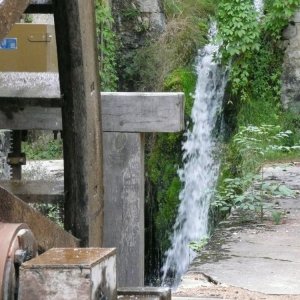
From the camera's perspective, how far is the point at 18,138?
4.48m

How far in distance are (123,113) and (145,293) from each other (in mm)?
1650

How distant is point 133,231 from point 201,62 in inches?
331

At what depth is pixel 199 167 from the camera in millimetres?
10727

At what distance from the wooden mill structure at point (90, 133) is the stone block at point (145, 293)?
59 cm

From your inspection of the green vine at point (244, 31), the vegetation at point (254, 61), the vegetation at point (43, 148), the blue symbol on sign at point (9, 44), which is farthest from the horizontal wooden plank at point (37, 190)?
the green vine at point (244, 31)

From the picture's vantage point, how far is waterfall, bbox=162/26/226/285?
9.52 metres

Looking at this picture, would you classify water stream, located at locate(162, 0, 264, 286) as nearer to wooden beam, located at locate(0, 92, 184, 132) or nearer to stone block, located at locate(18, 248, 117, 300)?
wooden beam, located at locate(0, 92, 184, 132)

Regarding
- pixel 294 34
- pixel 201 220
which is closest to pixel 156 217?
pixel 201 220

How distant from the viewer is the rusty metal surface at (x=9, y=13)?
9.35ft

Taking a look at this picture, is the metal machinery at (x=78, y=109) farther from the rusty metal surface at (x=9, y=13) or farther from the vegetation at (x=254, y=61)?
the vegetation at (x=254, y=61)

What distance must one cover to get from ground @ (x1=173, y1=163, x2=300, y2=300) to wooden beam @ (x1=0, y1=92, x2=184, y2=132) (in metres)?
0.77

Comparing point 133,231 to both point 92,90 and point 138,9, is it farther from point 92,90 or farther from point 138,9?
point 138,9

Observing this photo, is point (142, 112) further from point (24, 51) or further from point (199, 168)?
point (199, 168)

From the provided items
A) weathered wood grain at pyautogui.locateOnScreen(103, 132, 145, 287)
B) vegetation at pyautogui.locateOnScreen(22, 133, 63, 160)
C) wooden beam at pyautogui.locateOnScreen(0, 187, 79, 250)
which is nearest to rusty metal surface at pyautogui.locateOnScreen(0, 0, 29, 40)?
wooden beam at pyautogui.locateOnScreen(0, 187, 79, 250)
